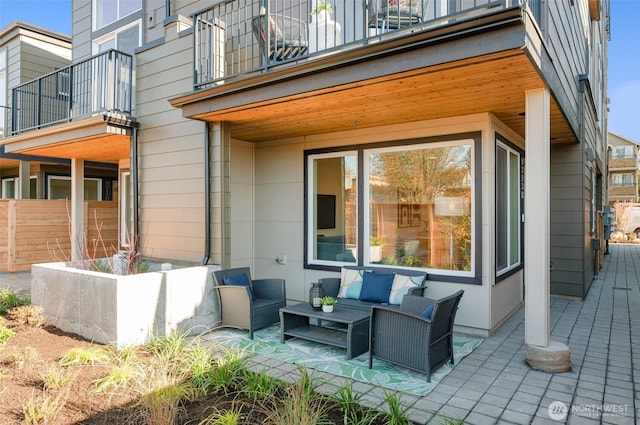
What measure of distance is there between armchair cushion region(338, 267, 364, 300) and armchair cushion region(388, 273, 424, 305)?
0.46 metres

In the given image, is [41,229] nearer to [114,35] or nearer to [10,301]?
[10,301]

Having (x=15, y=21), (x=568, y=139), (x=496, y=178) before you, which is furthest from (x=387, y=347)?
(x=15, y=21)

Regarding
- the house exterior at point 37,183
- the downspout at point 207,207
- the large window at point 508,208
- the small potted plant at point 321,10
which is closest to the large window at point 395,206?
the large window at point 508,208

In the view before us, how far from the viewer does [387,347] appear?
12.6ft

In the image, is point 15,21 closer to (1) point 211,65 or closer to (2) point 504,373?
(1) point 211,65

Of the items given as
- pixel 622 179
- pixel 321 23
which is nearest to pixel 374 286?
pixel 321 23

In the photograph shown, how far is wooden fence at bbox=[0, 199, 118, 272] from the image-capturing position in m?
9.33

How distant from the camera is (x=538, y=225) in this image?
3961mm

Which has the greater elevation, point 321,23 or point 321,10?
point 321,10

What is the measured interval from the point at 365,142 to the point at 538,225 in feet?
8.88

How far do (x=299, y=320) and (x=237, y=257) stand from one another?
2.14 meters

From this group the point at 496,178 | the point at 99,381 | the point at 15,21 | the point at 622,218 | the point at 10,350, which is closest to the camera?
the point at 99,381

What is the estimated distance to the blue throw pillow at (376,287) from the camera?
16.8ft

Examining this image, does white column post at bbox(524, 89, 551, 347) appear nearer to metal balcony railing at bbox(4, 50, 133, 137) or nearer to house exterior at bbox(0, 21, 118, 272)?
metal balcony railing at bbox(4, 50, 133, 137)
